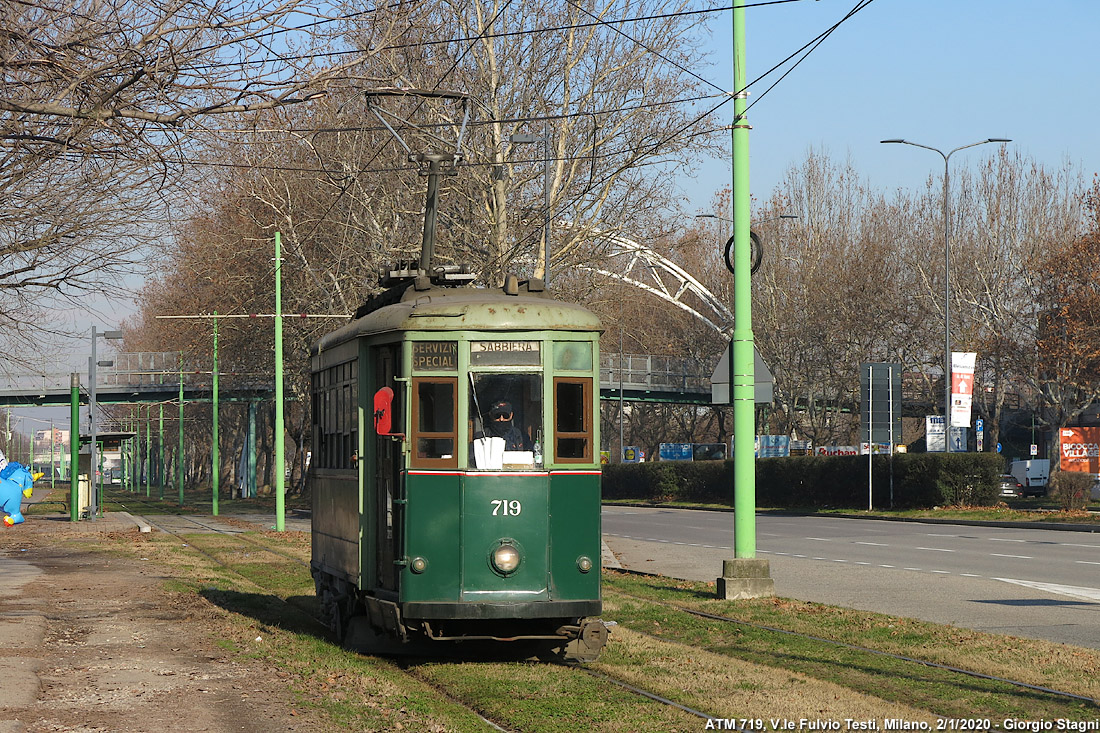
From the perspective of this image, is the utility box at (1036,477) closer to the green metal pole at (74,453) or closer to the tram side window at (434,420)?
the green metal pole at (74,453)

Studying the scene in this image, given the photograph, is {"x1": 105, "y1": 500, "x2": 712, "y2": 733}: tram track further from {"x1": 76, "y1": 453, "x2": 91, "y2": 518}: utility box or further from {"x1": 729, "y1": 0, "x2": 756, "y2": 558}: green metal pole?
{"x1": 76, "y1": 453, "x2": 91, "y2": 518}: utility box

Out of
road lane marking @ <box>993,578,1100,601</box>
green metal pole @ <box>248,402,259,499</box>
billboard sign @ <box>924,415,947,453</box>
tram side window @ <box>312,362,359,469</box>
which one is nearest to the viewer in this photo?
tram side window @ <box>312,362,359,469</box>

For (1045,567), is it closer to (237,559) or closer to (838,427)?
(237,559)

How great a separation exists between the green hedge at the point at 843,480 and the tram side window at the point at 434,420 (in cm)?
2995

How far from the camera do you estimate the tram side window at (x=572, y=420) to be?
35.9 ft

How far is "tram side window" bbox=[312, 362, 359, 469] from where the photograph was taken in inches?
489

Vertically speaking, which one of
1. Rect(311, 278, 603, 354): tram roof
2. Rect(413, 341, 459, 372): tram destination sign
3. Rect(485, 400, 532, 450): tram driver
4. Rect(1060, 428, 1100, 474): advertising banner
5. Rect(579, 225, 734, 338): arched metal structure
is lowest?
Rect(1060, 428, 1100, 474): advertising banner

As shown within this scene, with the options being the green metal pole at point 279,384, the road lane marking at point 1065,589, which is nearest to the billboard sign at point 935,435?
the green metal pole at point 279,384

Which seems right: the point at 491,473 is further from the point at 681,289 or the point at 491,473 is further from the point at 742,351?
the point at 681,289

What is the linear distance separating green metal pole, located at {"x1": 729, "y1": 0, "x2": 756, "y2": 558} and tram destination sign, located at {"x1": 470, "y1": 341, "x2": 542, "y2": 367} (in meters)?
5.67

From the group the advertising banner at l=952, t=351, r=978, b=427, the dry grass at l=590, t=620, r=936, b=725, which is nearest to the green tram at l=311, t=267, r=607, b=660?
the dry grass at l=590, t=620, r=936, b=725

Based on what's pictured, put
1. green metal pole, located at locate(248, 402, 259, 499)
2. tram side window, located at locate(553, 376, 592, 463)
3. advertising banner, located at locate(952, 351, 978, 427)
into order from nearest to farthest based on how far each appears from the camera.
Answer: tram side window, located at locate(553, 376, 592, 463) < advertising banner, located at locate(952, 351, 978, 427) < green metal pole, located at locate(248, 402, 259, 499)

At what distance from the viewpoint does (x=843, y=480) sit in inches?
1731

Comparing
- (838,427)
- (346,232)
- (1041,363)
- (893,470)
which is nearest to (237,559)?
(346,232)
